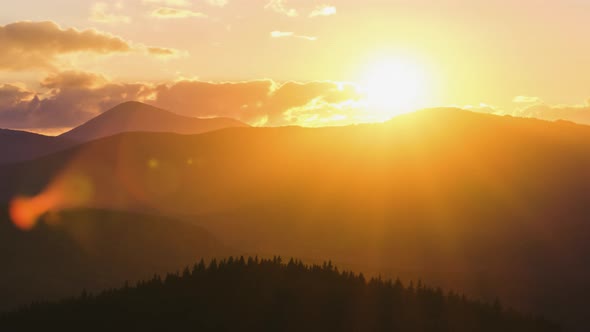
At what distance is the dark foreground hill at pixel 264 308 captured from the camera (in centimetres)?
9900

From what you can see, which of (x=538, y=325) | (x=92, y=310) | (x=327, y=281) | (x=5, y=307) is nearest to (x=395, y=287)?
(x=327, y=281)

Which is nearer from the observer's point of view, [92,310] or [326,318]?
[326,318]

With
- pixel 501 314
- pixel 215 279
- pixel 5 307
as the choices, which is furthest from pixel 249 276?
pixel 5 307

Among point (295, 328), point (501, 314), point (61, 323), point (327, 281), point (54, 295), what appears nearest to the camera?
point (295, 328)

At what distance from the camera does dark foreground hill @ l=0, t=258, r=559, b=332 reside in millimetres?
99000

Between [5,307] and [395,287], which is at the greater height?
[395,287]

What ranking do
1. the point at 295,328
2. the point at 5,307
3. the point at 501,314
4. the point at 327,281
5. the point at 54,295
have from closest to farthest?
the point at 295,328, the point at 327,281, the point at 501,314, the point at 5,307, the point at 54,295

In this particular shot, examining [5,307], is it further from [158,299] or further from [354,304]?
[354,304]

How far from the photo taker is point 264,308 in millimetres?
101625

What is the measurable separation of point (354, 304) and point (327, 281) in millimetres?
13467

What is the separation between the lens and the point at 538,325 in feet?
415

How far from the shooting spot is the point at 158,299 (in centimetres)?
10975

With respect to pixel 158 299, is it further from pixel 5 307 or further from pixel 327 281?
pixel 5 307

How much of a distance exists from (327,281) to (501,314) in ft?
110
